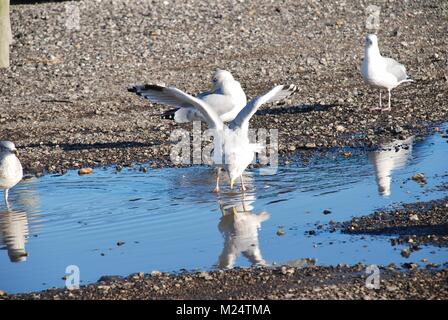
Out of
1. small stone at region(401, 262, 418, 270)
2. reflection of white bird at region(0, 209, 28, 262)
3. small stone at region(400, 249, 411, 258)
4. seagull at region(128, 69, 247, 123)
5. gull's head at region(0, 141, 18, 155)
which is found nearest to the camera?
small stone at region(401, 262, 418, 270)

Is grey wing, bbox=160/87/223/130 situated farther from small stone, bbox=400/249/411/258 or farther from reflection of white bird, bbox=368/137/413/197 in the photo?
small stone, bbox=400/249/411/258

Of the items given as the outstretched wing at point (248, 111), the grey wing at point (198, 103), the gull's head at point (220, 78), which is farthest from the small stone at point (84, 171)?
the gull's head at point (220, 78)

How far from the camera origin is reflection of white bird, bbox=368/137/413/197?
9.92 meters

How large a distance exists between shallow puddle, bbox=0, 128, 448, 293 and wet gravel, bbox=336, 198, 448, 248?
16 centimetres

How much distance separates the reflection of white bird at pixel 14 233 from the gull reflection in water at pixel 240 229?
67.3 inches

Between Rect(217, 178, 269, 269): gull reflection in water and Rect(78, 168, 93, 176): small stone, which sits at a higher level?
Rect(78, 168, 93, 176): small stone

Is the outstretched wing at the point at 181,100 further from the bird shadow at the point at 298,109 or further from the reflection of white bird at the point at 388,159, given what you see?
the bird shadow at the point at 298,109

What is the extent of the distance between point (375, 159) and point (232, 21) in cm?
814

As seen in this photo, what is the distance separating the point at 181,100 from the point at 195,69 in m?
5.37

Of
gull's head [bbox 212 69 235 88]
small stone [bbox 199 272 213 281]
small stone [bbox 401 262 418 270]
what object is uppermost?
gull's head [bbox 212 69 235 88]

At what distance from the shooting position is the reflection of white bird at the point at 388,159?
992 centimetres

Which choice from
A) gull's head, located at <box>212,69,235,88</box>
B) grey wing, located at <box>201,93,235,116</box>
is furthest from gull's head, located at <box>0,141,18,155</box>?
gull's head, located at <box>212,69,235,88</box>

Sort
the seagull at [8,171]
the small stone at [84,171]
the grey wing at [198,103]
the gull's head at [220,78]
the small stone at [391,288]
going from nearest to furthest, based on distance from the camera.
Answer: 1. the small stone at [391,288]
2. the seagull at [8,171]
3. the grey wing at [198,103]
4. the small stone at [84,171]
5. the gull's head at [220,78]
